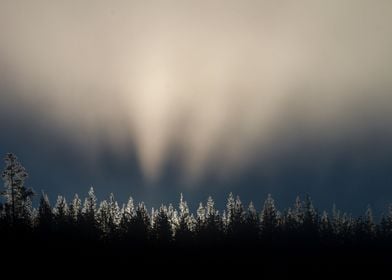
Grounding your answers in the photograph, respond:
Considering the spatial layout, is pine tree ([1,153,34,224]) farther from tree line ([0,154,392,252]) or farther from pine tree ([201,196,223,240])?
pine tree ([201,196,223,240])

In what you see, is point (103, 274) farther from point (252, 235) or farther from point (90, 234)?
point (252, 235)

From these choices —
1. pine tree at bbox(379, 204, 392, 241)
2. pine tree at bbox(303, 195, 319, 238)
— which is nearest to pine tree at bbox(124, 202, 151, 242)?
pine tree at bbox(303, 195, 319, 238)

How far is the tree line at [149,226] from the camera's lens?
83.9 meters

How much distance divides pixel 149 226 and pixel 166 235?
815 cm

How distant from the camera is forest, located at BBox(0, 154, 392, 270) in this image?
83812 millimetres

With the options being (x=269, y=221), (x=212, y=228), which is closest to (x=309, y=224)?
(x=269, y=221)

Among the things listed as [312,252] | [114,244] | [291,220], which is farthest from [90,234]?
[291,220]

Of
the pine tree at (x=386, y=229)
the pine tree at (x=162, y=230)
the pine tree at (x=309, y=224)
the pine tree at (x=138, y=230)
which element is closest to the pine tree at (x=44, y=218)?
the pine tree at (x=138, y=230)

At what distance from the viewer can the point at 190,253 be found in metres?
99.8

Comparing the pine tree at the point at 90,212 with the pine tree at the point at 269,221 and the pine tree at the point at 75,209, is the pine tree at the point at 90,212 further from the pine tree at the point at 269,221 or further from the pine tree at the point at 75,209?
the pine tree at the point at 269,221

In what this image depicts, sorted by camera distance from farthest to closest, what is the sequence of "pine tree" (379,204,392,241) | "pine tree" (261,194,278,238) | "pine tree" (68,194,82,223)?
"pine tree" (379,204,392,241) < "pine tree" (261,194,278,238) < "pine tree" (68,194,82,223)

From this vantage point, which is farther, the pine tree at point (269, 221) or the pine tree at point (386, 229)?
the pine tree at point (386, 229)

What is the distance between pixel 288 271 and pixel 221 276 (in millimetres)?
15906

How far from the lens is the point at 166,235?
104625mm
